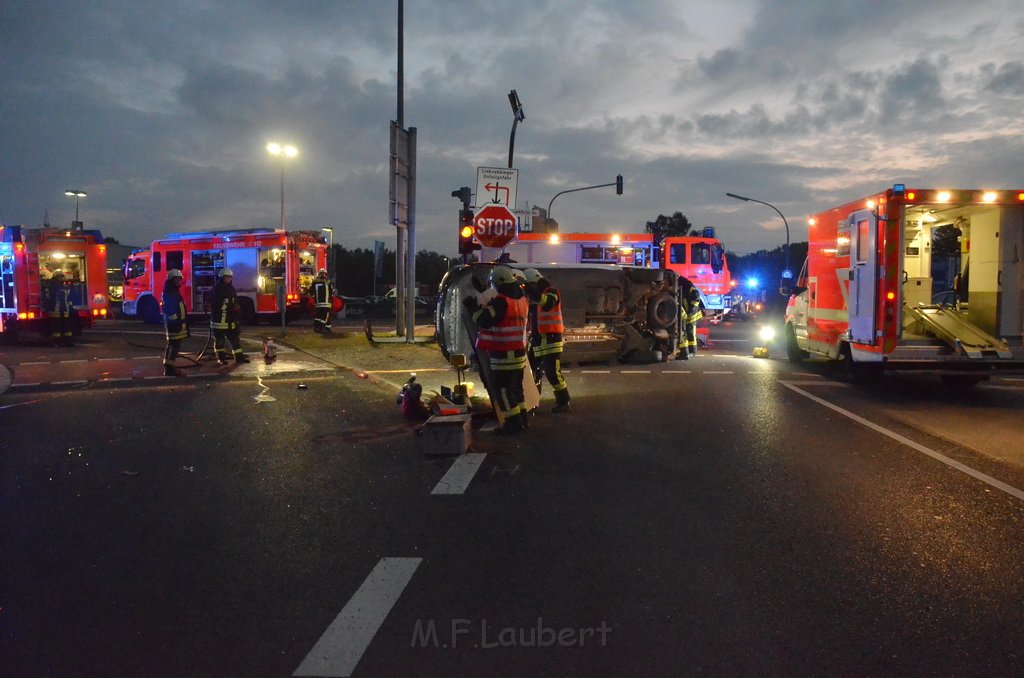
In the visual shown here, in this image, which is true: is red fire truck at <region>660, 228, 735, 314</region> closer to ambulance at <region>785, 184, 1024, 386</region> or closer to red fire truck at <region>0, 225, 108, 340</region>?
ambulance at <region>785, 184, 1024, 386</region>

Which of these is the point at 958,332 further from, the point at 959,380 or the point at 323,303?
the point at 323,303

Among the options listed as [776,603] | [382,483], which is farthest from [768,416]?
[776,603]

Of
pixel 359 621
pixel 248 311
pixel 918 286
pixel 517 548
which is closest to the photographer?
pixel 359 621

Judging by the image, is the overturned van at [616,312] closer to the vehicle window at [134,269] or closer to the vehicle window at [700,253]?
the vehicle window at [700,253]

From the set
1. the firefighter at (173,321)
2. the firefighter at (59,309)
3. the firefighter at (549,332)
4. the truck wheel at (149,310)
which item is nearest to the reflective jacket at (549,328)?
the firefighter at (549,332)

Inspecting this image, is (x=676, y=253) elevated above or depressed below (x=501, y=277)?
above

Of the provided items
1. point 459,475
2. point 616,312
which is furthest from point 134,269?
point 459,475

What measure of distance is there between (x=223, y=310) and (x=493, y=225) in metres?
4.90

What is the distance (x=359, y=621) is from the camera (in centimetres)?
369

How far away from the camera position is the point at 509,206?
1382 centimetres

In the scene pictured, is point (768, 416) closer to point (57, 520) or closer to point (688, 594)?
point (688, 594)

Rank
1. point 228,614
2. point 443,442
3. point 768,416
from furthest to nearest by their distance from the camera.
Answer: point 768,416, point 443,442, point 228,614

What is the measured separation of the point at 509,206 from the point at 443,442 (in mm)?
7431

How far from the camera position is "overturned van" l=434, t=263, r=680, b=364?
1306 centimetres
